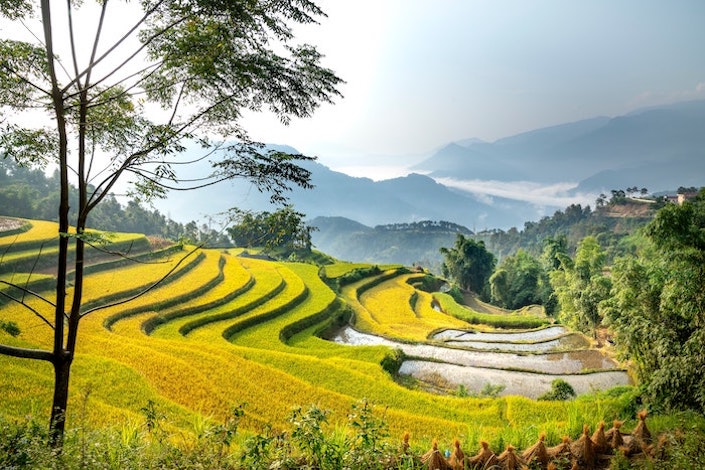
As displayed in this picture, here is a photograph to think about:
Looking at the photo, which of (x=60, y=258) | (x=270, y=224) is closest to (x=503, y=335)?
(x=270, y=224)

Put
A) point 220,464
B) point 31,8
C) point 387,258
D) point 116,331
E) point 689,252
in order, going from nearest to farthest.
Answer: point 220,464 → point 31,8 → point 689,252 → point 116,331 → point 387,258

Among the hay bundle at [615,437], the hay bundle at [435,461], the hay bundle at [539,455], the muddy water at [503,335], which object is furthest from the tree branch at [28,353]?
the muddy water at [503,335]

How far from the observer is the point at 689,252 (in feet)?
26.7

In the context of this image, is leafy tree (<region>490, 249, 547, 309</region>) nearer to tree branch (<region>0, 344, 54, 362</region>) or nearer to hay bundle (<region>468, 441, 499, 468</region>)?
hay bundle (<region>468, 441, 499, 468</region>)

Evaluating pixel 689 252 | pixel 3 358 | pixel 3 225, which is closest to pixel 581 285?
pixel 689 252

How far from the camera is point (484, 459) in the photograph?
462cm

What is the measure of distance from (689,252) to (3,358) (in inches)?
590

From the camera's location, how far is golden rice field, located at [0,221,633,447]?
755 centimetres

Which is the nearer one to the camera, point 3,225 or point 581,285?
point 3,225

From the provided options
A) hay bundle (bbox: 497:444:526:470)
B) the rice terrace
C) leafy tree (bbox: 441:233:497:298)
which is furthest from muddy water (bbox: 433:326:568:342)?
leafy tree (bbox: 441:233:497:298)

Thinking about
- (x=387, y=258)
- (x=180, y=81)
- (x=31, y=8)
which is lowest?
(x=387, y=258)

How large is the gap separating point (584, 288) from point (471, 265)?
26.3 metres

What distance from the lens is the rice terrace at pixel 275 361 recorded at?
23.9 ft

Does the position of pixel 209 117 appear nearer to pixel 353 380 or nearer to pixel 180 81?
pixel 180 81
